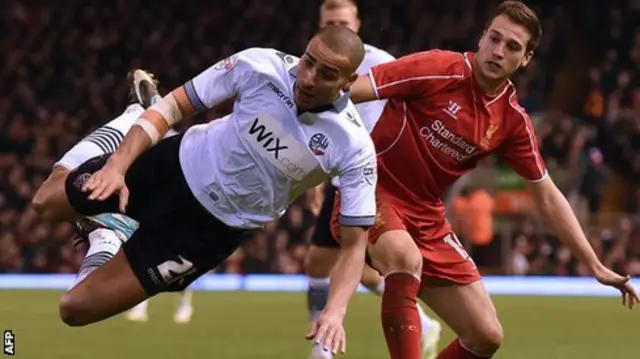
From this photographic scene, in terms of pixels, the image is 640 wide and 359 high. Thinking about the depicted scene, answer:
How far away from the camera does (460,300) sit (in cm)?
629

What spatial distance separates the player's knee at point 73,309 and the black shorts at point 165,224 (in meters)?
0.30

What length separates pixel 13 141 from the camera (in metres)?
18.4

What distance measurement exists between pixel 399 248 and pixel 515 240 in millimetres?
11859

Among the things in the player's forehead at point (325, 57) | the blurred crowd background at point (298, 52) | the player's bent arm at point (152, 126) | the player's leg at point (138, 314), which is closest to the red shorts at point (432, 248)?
the player's bent arm at point (152, 126)

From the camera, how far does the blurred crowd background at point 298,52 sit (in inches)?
682

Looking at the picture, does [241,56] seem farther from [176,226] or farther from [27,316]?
[27,316]

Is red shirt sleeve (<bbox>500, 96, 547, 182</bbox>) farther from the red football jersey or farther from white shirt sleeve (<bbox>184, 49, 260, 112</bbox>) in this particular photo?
white shirt sleeve (<bbox>184, 49, 260, 112</bbox>)

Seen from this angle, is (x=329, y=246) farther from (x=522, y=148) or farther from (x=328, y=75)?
(x=328, y=75)

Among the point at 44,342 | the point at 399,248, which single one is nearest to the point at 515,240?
the point at 44,342

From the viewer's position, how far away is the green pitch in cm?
848

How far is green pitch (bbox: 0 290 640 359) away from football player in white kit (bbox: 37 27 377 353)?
6.69 feet

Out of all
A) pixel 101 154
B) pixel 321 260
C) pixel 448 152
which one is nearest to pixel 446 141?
pixel 448 152

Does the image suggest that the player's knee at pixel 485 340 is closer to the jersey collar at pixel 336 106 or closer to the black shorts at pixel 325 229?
the jersey collar at pixel 336 106

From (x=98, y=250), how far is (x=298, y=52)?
1666cm
